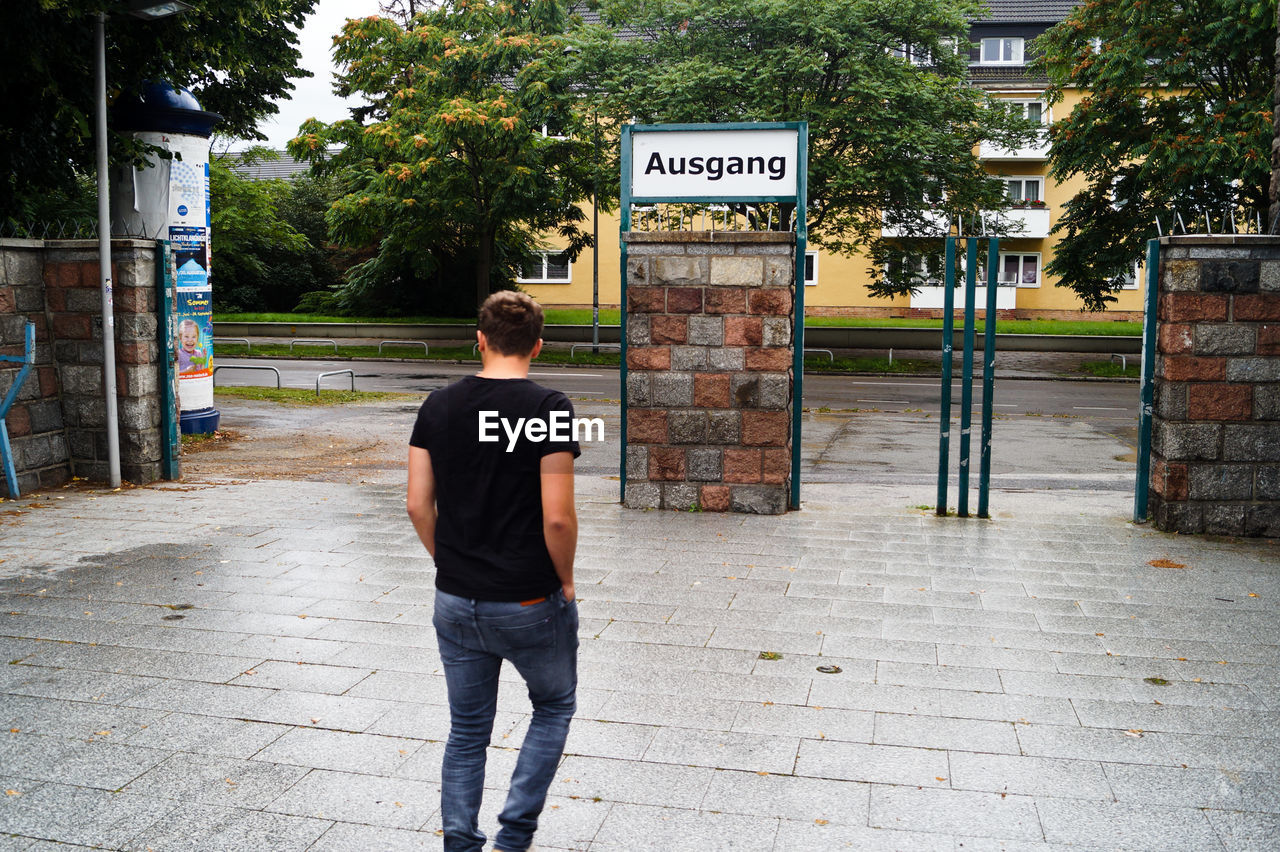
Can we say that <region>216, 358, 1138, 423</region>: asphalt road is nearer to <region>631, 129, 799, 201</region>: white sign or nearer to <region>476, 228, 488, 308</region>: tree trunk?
<region>476, 228, 488, 308</region>: tree trunk

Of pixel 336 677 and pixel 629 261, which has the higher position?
pixel 629 261

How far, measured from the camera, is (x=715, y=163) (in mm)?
9273

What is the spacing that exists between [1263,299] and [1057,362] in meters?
24.3

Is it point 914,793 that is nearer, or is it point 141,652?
point 914,793

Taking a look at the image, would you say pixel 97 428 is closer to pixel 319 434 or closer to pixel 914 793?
pixel 319 434

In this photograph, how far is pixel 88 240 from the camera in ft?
32.6

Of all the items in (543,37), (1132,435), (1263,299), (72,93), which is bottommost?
(1132,435)

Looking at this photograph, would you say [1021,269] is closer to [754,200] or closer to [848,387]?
[848,387]

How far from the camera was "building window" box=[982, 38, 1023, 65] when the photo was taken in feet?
152

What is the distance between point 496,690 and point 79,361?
8.27 meters

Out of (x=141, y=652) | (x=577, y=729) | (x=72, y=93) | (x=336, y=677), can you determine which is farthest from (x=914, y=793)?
(x=72, y=93)

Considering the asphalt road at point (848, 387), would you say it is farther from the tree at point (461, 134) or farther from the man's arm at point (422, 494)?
the man's arm at point (422, 494)

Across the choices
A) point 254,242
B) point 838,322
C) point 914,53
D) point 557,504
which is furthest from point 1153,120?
point 254,242

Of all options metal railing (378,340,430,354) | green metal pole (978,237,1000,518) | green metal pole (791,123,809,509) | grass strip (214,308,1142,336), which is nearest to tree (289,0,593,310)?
metal railing (378,340,430,354)
